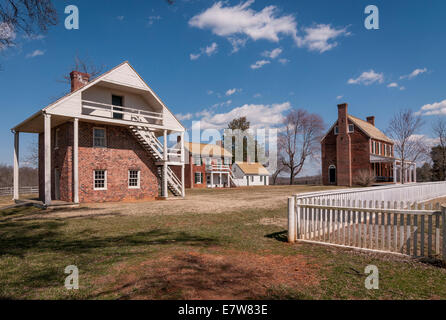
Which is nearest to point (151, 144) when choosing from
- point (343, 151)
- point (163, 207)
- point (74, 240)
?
point (163, 207)

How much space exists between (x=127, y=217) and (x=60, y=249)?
5.02m

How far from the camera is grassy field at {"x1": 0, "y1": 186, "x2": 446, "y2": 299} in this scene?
407 centimetres

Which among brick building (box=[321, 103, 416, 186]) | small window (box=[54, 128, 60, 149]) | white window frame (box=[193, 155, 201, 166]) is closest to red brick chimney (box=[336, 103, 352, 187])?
brick building (box=[321, 103, 416, 186])

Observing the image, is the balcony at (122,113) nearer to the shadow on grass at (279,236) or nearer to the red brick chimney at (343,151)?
the shadow on grass at (279,236)

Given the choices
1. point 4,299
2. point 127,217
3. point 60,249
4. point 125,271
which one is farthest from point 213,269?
point 127,217

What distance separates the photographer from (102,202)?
1825cm

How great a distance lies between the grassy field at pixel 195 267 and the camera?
4.07 meters

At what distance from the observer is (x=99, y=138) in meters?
18.8

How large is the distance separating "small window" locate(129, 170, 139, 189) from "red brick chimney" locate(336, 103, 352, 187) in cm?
3150

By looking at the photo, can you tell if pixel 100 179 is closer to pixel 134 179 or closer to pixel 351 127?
pixel 134 179

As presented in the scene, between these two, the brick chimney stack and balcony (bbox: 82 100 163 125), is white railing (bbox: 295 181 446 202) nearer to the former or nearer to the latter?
balcony (bbox: 82 100 163 125)

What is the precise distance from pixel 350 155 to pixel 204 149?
2335 centimetres

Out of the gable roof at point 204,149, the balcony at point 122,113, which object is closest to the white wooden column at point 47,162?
the balcony at point 122,113

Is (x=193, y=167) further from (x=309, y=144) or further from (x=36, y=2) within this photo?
(x=36, y=2)
